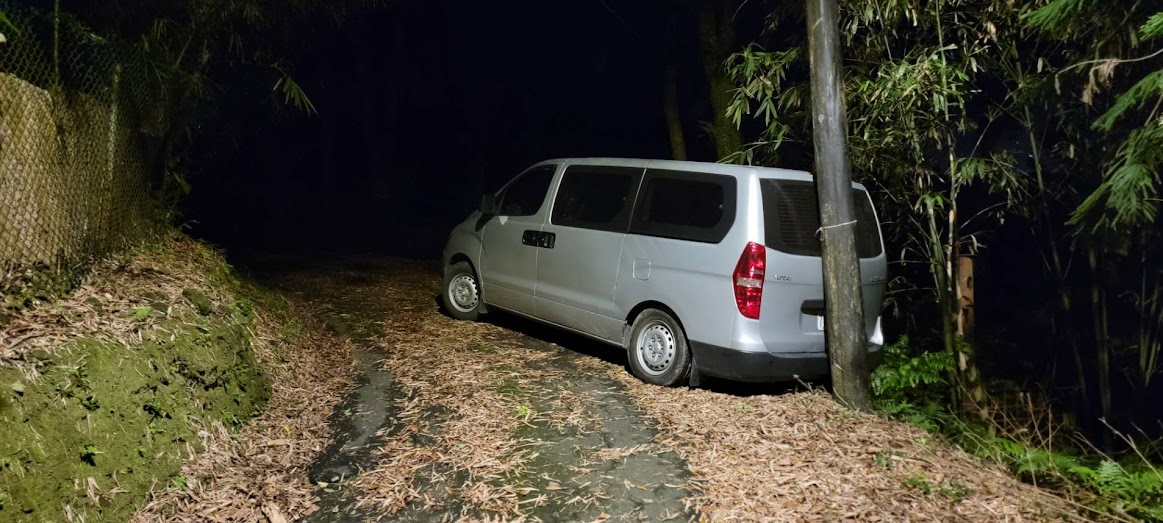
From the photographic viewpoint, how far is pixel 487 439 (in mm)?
5195

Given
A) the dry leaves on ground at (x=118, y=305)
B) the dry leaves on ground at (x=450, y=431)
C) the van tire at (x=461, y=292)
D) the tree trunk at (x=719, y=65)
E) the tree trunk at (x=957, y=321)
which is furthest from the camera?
the tree trunk at (x=719, y=65)

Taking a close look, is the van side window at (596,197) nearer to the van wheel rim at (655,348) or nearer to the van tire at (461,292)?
the van wheel rim at (655,348)

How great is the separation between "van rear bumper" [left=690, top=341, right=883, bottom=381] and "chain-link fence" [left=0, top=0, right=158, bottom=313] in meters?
4.31

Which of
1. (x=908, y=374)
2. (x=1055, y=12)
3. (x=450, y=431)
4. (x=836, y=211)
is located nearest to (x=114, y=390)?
(x=450, y=431)

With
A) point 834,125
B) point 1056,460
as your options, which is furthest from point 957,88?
point 1056,460

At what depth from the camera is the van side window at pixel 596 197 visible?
6.81m

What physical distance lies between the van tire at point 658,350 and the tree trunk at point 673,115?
19.4 ft

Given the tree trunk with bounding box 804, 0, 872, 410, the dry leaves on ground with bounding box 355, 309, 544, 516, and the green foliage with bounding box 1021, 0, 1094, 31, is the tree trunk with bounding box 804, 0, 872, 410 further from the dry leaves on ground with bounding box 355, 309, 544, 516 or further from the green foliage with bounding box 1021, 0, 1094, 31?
the dry leaves on ground with bounding box 355, 309, 544, 516

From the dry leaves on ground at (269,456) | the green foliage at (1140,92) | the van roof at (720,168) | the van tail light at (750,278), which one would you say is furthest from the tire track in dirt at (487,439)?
the green foliage at (1140,92)

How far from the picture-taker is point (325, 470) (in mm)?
4840

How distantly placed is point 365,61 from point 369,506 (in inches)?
885

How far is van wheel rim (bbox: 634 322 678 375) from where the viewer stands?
20.9 ft

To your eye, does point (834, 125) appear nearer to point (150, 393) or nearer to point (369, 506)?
point (369, 506)

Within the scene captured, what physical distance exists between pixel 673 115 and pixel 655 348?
684 centimetres
